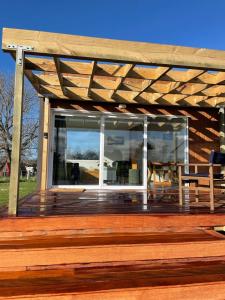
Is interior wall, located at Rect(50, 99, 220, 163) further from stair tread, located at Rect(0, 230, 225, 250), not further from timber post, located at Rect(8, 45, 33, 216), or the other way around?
stair tread, located at Rect(0, 230, 225, 250)

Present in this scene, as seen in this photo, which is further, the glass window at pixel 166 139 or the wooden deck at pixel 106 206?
the glass window at pixel 166 139

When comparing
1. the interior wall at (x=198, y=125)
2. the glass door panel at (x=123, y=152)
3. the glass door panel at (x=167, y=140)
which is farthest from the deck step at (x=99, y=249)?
the interior wall at (x=198, y=125)

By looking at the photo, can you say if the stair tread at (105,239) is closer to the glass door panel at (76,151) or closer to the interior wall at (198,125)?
the glass door panel at (76,151)

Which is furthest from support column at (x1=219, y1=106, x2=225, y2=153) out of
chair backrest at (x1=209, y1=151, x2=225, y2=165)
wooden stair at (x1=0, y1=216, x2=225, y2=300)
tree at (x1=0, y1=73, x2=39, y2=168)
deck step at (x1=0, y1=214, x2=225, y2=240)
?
tree at (x1=0, y1=73, x2=39, y2=168)

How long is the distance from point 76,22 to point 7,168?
44.7 feet

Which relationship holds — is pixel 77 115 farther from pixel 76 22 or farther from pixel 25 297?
pixel 76 22

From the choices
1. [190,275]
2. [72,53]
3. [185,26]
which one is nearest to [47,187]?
[72,53]

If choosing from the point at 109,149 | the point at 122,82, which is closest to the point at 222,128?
the point at 109,149

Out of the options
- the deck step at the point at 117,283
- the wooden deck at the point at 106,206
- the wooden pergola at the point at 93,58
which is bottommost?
the deck step at the point at 117,283

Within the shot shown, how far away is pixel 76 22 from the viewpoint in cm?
1739

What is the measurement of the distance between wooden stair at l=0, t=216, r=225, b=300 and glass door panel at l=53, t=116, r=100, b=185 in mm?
4941

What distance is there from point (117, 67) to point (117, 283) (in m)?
4.18

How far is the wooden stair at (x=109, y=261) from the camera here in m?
2.34

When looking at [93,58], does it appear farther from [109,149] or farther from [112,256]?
[109,149]
